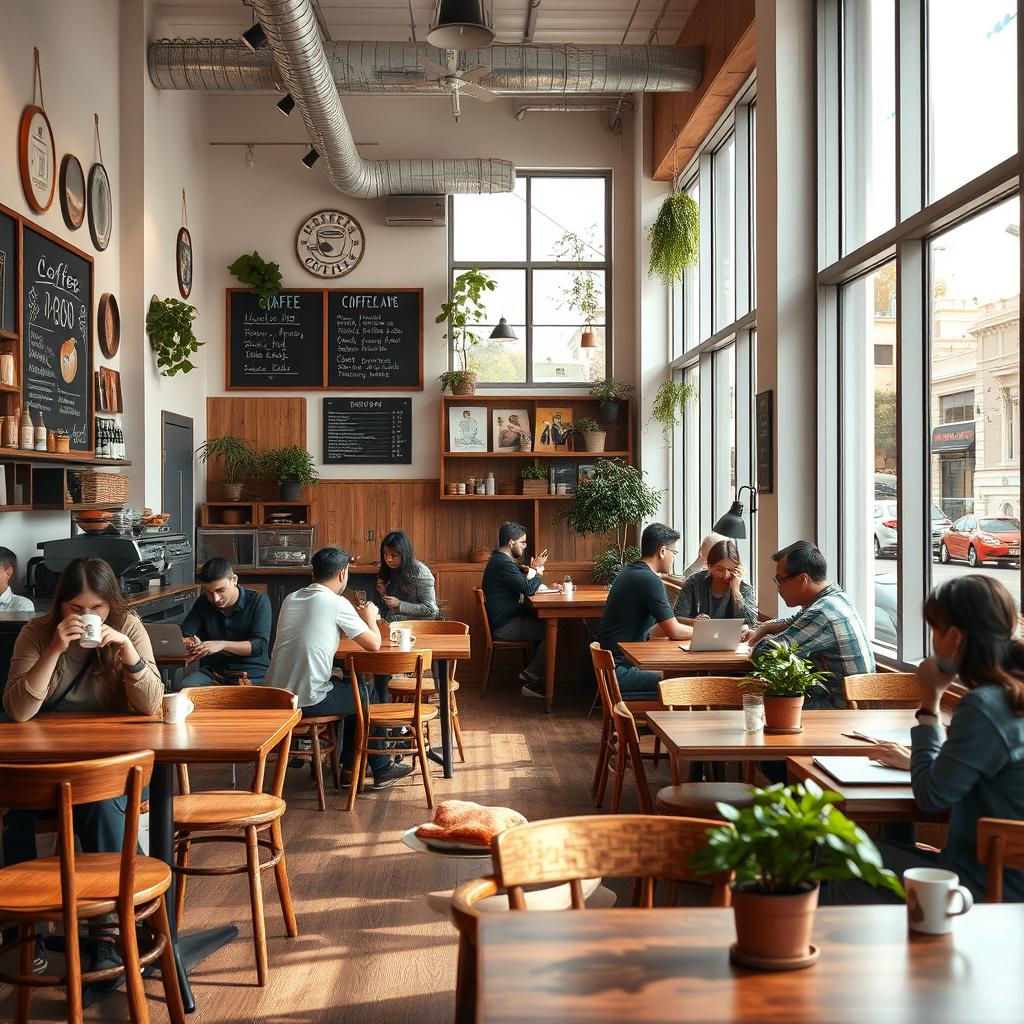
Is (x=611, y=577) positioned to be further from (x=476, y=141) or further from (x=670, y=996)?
(x=670, y=996)

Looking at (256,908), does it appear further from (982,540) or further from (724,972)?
(982,540)

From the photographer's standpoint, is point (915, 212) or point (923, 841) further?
point (915, 212)

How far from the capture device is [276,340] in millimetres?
9836

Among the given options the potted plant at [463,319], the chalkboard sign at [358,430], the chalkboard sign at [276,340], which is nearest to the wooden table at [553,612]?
the potted plant at [463,319]

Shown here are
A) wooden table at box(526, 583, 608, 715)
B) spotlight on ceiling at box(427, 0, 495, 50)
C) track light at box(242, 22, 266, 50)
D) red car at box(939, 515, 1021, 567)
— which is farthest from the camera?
wooden table at box(526, 583, 608, 715)

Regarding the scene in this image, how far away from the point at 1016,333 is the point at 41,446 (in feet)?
15.3

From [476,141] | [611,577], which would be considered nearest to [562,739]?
[611,577]

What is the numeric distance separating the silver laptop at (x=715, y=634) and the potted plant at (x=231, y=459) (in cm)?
531

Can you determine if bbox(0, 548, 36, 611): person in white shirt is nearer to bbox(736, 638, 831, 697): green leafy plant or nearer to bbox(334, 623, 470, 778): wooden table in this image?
bbox(334, 623, 470, 778): wooden table

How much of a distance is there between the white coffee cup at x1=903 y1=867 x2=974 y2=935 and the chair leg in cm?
225

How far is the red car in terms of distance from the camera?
3.82m

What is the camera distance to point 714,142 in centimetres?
822

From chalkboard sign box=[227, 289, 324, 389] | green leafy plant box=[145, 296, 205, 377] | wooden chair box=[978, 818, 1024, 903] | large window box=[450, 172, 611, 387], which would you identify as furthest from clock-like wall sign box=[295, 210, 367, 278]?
wooden chair box=[978, 818, 1024, 903]

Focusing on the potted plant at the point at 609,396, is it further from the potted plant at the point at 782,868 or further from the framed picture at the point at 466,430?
the potted plant at the point at 782,868
